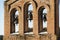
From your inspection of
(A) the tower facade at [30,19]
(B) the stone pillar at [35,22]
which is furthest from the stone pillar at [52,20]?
(B) the stone pillar at [35,22]

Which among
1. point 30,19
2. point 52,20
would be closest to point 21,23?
point 30,19

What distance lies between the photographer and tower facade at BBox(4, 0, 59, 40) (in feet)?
61.2

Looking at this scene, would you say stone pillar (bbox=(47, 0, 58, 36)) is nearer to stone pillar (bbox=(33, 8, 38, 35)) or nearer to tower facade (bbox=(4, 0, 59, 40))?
tower facade (bbox=(4, 0, 59, 40))

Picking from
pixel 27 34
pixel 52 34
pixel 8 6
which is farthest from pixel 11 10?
pixel 52 34

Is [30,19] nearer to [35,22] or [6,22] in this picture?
[35,22]

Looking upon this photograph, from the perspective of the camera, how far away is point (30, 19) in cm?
1973

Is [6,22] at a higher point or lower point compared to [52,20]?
lower

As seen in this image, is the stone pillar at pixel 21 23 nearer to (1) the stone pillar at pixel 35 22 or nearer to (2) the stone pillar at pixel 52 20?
(1) the stone pillar at pixel 35 22

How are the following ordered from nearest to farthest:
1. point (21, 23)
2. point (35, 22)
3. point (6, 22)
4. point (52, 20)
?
point (52, 20), point (35, 22), point (21, 23), point (6, 22)

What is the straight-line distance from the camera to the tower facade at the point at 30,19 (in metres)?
18.6

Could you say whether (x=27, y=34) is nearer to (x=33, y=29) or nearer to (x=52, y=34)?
(x=33, y=29)

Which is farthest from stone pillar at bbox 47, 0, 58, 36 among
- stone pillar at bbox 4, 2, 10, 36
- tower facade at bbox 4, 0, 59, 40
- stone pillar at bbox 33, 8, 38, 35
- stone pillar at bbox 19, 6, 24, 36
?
stone pillar at bbox 4, 2, 10, 36

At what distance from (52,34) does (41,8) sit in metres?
1.88

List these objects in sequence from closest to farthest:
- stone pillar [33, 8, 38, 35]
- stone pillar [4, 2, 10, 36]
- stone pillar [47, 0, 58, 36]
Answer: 1. stone pillar [47, 0, 58, 36]
2. stone pillar [33, 8, 38, 35]
3. stone pillar [4, 2, 10, 36]
